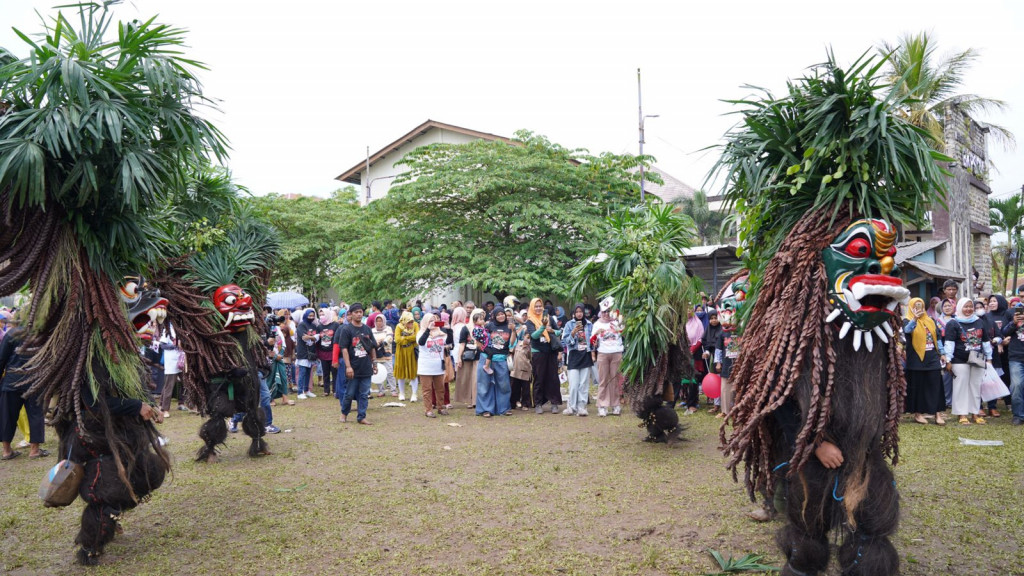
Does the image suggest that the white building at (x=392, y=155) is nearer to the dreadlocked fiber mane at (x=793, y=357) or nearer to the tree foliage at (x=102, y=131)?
the tree foliage at (x=102, y=131)

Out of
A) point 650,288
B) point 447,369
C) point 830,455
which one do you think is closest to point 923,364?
point 650,288

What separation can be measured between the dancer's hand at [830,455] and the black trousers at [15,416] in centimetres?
891

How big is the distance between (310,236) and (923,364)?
22863 mm

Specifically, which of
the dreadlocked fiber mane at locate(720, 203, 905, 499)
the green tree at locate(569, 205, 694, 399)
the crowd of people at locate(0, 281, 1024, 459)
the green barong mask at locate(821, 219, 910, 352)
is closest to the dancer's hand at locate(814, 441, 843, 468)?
the dreadlocked fiber mane at locate(720, 203, 905, 499)

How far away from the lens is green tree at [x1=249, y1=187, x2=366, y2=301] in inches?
1067

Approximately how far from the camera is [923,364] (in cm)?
988

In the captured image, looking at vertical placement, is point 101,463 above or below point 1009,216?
below

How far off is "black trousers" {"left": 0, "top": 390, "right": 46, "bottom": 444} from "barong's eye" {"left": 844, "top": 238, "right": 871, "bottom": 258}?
362 inches

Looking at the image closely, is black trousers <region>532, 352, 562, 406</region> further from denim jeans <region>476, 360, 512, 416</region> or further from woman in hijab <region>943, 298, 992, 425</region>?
woman in hijab <region>943, 298, 992, 425</region>

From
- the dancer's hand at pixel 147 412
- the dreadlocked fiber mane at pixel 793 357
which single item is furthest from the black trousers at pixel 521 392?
the dreadlocked fiber mane at pixel 793 357

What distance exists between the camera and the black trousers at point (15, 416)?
8.41 metres

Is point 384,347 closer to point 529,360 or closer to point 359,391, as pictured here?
point 359,391

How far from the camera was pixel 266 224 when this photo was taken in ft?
28.2

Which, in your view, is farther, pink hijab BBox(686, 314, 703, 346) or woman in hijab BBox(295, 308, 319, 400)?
woman in hijab BBox(295, 308, 319, 400)
